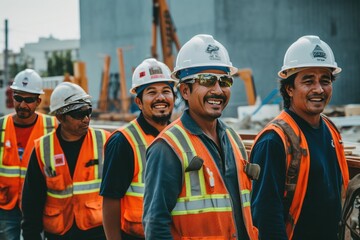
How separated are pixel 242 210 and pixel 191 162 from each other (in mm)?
389

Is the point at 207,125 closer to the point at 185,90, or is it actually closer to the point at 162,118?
the point at 185,90

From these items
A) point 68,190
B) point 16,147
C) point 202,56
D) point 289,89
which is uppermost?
point 202,56

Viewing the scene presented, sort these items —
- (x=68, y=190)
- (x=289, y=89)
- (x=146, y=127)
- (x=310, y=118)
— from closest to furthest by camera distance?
1. (x=310, y=118)
2. (x=289, y=89)
3. (x=146, y=127)
4. (x=68, y=190)

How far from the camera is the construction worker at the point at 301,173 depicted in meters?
3.42

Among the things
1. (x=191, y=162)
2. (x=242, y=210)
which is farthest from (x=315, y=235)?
(x=191, y=162)

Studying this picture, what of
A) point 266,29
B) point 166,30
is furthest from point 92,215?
point 266,29

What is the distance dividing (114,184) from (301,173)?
1.24 metres

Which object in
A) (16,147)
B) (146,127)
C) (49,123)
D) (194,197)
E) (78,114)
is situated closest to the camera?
(194,197)

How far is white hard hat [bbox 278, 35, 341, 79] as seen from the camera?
3.78 metres

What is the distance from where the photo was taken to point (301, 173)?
137 inches

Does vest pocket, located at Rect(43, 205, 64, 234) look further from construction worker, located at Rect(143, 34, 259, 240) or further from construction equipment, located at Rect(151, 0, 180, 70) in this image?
construction equipment, located at Rect(151, 0, 180, 70)

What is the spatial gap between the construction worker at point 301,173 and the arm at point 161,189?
0.64 metres

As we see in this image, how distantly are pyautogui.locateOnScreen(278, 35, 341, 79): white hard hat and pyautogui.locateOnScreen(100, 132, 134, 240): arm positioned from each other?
1.20 m

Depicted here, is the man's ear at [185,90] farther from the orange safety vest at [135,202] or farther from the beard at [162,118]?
the beard at [162,118]
